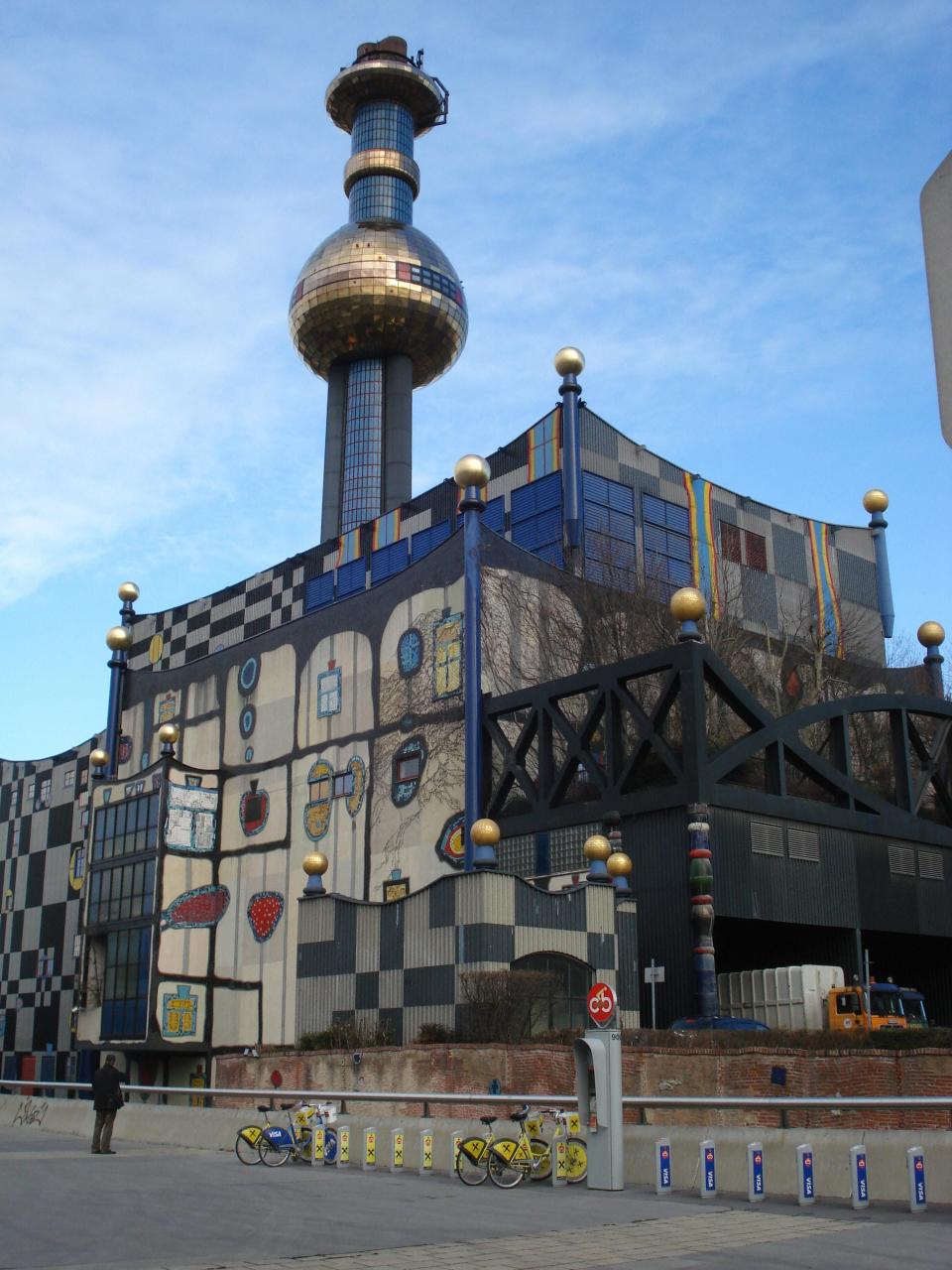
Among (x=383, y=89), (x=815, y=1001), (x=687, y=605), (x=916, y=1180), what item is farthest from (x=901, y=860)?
(x=383, y=89)

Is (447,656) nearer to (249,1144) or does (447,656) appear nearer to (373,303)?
(249,1144)

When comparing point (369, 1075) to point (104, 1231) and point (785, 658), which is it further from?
→ point (785, 658)

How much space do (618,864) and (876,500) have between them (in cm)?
2589

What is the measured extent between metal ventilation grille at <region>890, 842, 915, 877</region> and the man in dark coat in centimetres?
1901

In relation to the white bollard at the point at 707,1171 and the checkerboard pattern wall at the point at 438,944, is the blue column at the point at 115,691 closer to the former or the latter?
the checkerboard pattern wall at the point at 438,944

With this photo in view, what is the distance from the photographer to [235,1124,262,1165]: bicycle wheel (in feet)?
48.1

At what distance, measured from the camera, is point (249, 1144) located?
14672mm

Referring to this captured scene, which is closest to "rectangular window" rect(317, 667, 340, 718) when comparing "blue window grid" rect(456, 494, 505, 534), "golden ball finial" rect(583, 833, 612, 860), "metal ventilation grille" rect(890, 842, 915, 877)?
"blue window grid" rect(456, 494, 505, 534)

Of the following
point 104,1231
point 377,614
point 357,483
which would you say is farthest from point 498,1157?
point 357,483

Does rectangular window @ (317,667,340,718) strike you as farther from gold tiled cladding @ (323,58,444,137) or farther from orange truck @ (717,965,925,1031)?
gold tiled cladding @ (323,58,444,137)

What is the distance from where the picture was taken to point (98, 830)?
1481 inches

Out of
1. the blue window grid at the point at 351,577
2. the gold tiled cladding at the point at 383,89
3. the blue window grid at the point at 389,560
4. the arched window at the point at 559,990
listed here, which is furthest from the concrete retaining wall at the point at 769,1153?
the gold tiled cladding at the point at 383,89

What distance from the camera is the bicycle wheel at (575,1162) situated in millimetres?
12414

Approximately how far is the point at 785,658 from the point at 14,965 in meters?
29.1
